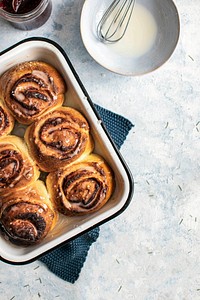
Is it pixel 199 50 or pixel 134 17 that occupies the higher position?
pixel 134 17

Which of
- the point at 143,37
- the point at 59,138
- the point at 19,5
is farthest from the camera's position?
the point at 143,37

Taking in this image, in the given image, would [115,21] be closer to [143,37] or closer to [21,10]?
[143,37]

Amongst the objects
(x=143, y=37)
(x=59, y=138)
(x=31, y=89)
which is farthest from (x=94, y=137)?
(x=143, y=37)

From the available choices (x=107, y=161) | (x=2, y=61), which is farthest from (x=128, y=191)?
(x=2, y=61)

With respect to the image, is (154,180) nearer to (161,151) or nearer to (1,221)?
(161,151)

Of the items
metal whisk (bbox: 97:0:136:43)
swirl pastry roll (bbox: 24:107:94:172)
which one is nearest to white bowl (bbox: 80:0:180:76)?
metal whisk (bbox: 97:0:136:43)

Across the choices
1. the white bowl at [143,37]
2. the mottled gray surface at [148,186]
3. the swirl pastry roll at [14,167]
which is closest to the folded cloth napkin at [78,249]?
the mottled gray surface at [148,186]

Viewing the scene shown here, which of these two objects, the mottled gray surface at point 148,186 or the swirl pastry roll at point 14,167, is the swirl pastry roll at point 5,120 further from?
the mottled gray surface at point 148,186
